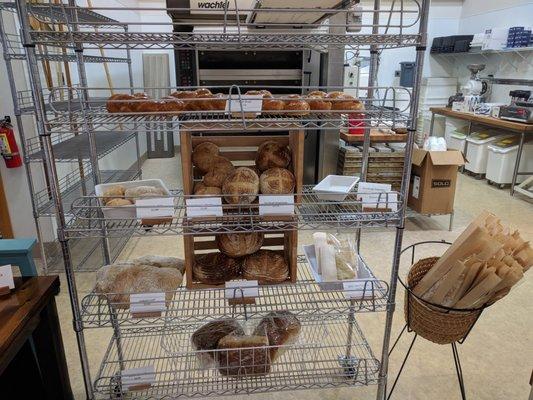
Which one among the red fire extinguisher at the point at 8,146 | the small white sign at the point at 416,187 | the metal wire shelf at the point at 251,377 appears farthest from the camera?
the small white sign at the point at 416,187

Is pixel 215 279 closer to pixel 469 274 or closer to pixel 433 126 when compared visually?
pixel 469 274

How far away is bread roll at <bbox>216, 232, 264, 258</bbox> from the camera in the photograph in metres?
1.46

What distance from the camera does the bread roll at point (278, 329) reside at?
5.11 feet

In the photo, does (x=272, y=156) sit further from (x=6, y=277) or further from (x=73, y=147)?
(x=73, y=147)

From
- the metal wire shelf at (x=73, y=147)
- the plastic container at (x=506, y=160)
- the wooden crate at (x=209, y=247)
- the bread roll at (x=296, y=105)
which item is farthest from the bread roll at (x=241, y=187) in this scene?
the plastic container at (x=506, y=160)

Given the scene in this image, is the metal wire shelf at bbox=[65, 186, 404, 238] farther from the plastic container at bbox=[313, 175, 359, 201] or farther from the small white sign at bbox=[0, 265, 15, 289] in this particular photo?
the small white sign at bbox=[0, 265, 15, 289]

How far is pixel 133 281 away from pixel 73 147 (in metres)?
1.79

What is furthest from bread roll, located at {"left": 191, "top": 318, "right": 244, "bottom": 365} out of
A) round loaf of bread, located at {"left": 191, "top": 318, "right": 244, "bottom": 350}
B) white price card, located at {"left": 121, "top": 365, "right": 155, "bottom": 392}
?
white price card, located at {"left": 121, "top": 365, "right": 155, "bottom": 392}

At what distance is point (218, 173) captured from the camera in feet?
4.67

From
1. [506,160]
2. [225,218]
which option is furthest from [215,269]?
[506,160]

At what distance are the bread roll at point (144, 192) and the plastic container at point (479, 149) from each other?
14.1ft

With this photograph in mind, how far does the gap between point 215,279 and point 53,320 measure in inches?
22.1

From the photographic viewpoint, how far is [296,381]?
1623 millimetres

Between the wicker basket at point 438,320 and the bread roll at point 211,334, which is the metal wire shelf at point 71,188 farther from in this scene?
the wicker basket at point 438,320
